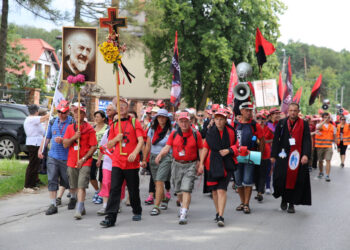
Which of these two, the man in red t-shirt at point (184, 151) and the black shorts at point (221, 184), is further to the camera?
the man in red t-shirt at point (184, 151)

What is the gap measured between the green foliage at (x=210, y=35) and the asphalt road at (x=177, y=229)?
62.0ft

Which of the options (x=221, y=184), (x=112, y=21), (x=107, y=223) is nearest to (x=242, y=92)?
(x=221, y=184)

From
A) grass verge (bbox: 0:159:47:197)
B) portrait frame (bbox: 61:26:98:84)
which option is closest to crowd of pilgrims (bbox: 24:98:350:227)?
portrait frame (bbox: 61:26:98:84)

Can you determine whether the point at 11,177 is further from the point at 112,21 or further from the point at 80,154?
the point at 112,21

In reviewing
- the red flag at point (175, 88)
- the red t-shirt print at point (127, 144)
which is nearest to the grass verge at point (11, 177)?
Answer: the red t-shirt print at point (127, 144)

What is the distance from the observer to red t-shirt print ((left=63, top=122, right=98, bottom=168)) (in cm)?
830

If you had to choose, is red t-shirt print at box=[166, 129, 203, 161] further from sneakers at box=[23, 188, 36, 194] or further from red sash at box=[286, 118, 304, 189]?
sneakers at box=[23, 188, 36, 194]

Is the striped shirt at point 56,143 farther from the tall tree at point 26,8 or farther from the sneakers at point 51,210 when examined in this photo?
the tall tree at point 26,8

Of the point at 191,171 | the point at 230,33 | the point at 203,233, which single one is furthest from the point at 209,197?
the point at 230,33

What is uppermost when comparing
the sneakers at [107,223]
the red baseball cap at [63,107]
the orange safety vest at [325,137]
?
the red baseball cap at [63,107]

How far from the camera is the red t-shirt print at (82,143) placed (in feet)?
27.2

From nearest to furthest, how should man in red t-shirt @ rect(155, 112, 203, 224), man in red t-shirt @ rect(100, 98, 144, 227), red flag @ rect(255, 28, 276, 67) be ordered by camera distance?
1. man in red t-shirt @ rect(100, 98, 144, 227)
2. man in red t-shirt @ rect(155, 112, 203, 224)
3. red flag @ rect(255, 28, 276, 67)

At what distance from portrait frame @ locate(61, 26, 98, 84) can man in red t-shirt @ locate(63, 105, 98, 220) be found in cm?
83

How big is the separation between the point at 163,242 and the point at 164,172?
8.18 ft
